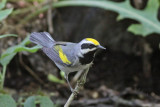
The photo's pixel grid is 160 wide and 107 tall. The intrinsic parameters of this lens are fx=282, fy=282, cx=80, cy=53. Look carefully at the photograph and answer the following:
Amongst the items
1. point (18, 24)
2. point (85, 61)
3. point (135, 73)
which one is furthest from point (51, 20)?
point (85, 61)

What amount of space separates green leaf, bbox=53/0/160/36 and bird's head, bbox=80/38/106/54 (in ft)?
5.80

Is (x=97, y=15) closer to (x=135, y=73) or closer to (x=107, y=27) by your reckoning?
(x=107, y=27)

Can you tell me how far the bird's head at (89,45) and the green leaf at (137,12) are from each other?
1767 mm

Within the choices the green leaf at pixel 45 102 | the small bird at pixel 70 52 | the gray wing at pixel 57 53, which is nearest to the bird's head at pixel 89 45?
the small bird at pixel 70 52

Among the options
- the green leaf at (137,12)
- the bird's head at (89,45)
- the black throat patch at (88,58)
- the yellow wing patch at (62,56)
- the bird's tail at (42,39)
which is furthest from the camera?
the green leaf at (137,12)

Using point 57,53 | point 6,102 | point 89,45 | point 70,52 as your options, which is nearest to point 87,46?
point 89,45

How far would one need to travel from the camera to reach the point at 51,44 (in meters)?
3.19

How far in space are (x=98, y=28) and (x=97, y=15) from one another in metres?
0.24

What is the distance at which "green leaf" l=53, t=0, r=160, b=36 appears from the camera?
4359mm

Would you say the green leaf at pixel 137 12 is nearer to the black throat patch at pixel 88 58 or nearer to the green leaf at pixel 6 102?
the black throat patch at pixel 88 58

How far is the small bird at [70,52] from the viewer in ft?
8.39

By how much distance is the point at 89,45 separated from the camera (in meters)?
2.52

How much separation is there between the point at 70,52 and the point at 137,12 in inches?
80.0

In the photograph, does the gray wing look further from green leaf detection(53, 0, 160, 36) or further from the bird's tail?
green leaf detection(53, 0, 160, 36)
